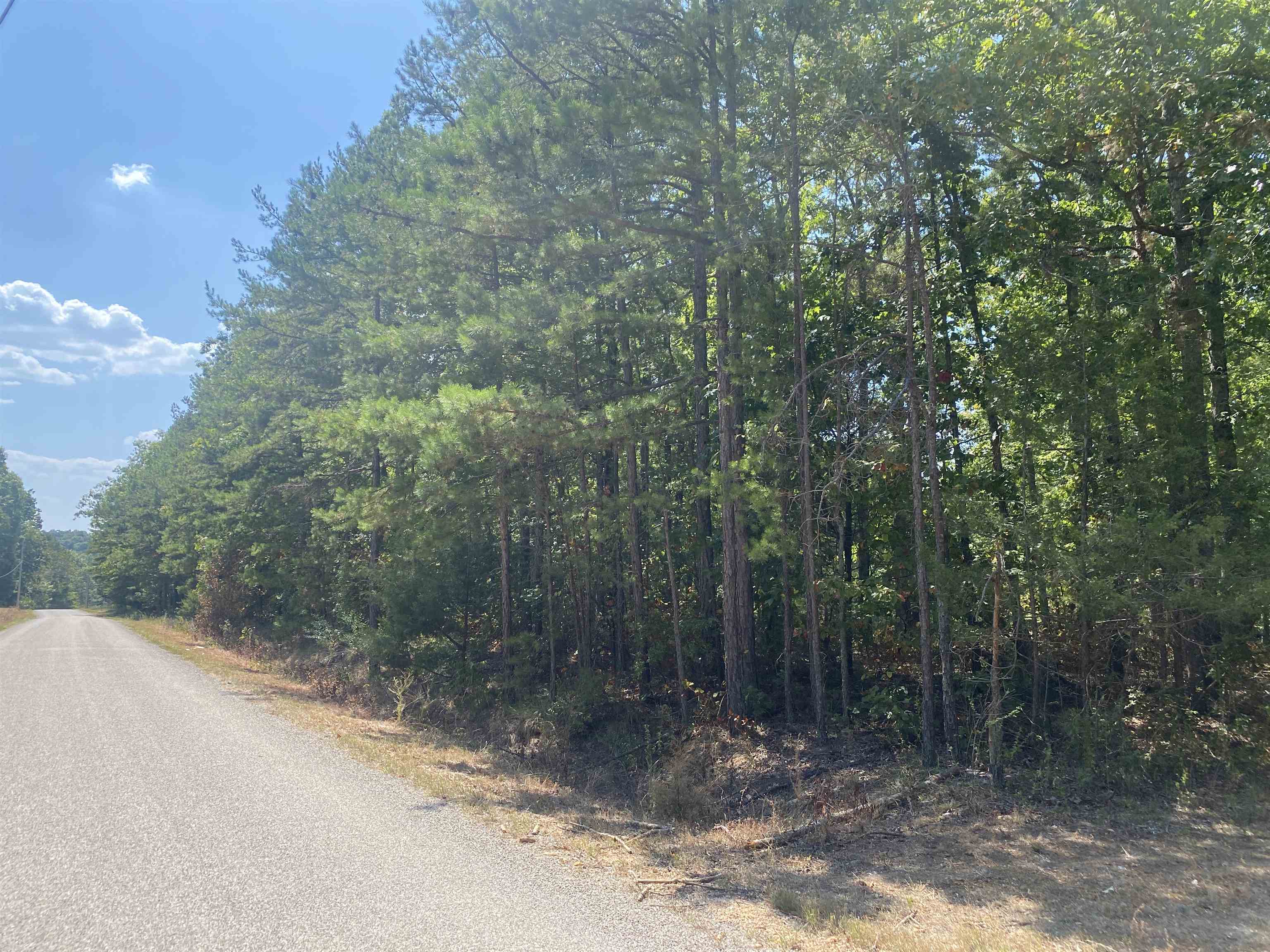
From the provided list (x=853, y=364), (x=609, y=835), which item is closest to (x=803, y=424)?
(x=853, y=364)

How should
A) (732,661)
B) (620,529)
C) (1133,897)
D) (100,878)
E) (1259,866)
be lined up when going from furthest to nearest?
(620,529)
(732,661)
(1259,866)
(1133,897)
(100,878)

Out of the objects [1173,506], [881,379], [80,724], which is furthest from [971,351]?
[80,724]

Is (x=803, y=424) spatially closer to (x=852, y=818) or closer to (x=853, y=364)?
(x=853, y=364)

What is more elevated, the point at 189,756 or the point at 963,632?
the point at 963,632

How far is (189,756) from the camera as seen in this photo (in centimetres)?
921

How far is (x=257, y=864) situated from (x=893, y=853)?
5462mm

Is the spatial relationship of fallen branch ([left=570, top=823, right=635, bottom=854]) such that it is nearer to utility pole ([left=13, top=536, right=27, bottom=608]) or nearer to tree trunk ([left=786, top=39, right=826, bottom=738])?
tree trunk ([left=786, top=39, right=826, bottom=738])

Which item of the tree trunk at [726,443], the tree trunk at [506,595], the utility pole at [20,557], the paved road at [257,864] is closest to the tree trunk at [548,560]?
the tree trunk at [506,595]

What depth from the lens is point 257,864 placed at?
5711mm

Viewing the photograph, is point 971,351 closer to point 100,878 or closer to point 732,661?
point 732,661

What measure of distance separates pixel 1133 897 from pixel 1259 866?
1.38 meters

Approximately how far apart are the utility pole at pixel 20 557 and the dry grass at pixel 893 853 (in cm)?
9302

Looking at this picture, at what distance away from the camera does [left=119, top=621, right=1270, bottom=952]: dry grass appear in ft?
17.1

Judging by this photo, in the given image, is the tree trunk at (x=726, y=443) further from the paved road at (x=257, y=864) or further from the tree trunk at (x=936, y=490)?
the paved road at (x=257, y=864)
